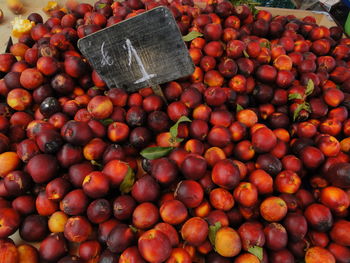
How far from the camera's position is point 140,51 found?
213 cm

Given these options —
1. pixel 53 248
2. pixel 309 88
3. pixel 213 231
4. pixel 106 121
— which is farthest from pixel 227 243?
pixel 309 88

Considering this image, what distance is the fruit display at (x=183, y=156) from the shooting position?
1.65 meters

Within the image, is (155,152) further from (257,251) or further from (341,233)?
(341,233)

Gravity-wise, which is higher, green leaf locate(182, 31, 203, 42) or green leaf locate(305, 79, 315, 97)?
green leaf locate(182, 31, 203, 42)

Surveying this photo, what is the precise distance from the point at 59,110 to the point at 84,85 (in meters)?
0.38

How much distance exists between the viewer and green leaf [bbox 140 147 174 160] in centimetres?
195

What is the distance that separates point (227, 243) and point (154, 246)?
16.7 inches

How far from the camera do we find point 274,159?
1.94 meters

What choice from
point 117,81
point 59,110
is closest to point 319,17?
point 117,81

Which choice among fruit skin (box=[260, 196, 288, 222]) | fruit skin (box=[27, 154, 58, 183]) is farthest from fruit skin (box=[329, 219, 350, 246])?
fruit skin (box=[27, 154, 58, 183])

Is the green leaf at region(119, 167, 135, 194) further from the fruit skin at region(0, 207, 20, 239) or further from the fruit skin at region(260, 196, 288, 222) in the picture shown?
the fruit skin at region(260, 196, 288, 222)

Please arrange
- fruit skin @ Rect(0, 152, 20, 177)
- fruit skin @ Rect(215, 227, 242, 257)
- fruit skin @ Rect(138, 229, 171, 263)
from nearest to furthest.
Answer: fruit skin @ Rect(138, 229, 171, 263) → fruit skin @ Rect(215, 227, 242, 257) → fruit skin @ Rect(0, 152, 20, 177)

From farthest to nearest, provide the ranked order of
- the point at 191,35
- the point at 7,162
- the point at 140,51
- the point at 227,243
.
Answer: the point at 191,35 → the point at 140,51 → the point at 7,162 → the point at 227,243

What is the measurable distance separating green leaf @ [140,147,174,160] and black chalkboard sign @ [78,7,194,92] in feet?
1.92
